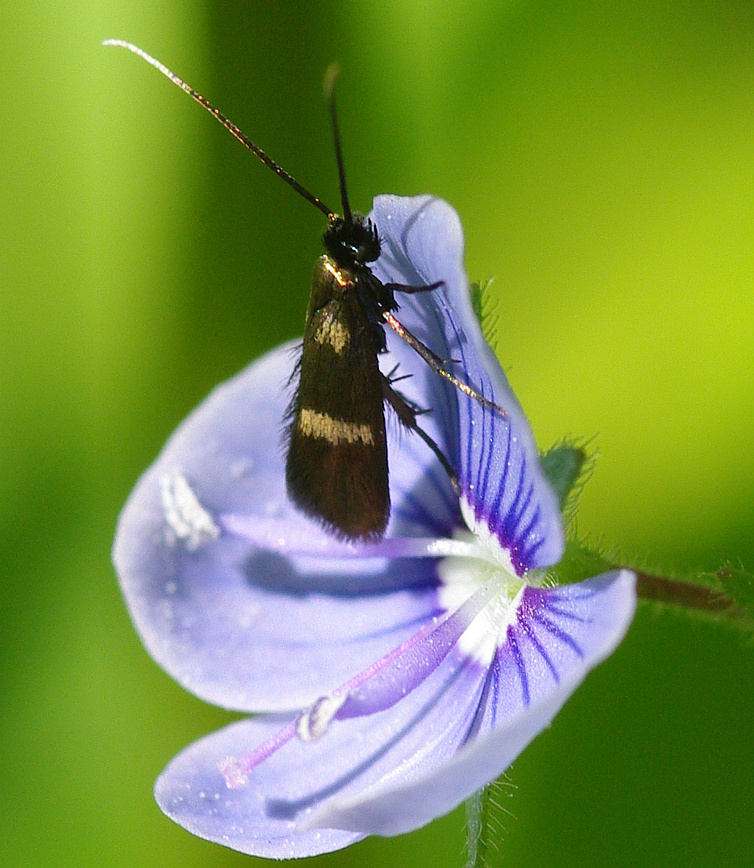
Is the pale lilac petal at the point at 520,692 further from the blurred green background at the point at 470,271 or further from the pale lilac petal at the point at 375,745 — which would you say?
the blurred green background at the point at 470,271

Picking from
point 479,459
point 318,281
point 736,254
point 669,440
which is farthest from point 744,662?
point 318,281

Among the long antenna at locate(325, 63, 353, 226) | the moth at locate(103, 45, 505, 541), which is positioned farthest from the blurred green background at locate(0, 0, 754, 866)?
the long antenna at locate(325, 63, 353, 226)

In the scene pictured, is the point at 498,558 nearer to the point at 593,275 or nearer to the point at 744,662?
the point at 744,662

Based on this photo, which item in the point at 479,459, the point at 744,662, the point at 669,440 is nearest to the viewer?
the point at 479,459

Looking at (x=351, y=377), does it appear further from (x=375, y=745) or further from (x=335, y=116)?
(x=375, y=745)

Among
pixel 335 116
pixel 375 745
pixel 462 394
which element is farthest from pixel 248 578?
pixel 335 116

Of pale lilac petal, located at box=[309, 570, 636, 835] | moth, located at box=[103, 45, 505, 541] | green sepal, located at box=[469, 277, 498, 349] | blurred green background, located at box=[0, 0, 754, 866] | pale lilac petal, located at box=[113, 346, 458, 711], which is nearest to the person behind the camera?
pale lilac petal, located at box=[309, 570, 636, 835]

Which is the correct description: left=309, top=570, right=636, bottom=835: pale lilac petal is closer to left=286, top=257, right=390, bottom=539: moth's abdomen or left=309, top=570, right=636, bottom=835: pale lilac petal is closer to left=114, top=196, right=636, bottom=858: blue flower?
left=114, top=196, right=636, bottom=858: blue flower

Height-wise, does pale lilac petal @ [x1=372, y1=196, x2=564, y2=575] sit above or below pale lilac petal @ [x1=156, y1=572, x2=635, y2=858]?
above
